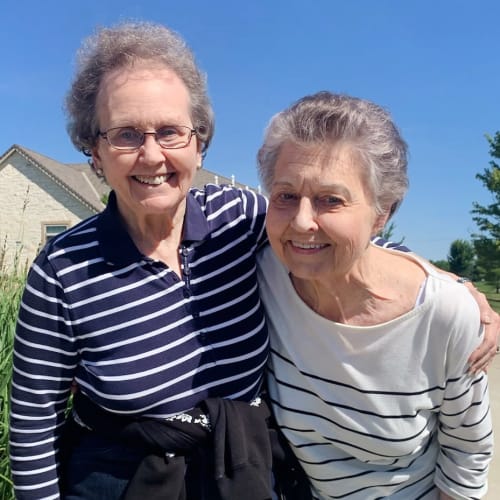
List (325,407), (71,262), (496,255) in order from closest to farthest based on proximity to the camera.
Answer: (71,262) < (325,407) < (496,255)

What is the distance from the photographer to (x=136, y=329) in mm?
1796

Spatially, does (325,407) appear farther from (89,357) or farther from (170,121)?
(170,121)

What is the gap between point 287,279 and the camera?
213 cm

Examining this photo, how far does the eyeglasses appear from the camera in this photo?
1.82m

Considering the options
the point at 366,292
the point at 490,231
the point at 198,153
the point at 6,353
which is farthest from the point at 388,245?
the point at 490,231

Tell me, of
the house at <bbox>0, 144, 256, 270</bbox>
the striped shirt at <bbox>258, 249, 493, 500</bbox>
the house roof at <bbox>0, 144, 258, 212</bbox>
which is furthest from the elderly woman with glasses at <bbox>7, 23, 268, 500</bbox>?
the house at <bbox>0, 144, 256, 270</bbox>

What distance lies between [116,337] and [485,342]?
1.25 meters

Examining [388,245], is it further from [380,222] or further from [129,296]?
[129,296]

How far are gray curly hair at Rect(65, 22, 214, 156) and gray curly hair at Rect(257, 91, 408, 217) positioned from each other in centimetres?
32

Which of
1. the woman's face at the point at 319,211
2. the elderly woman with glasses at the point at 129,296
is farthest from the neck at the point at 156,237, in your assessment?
the woman's face at the point at 319,211

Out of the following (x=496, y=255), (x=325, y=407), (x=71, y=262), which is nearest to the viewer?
(x=71, y=262)

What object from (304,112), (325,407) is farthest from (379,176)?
(325,407)

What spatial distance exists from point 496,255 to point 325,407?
2037 cm

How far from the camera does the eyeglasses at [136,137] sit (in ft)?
5.97
